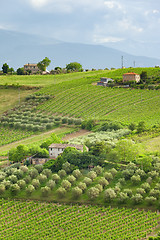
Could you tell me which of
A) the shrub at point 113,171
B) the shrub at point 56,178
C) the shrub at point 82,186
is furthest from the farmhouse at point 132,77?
the shrub at point 82,186

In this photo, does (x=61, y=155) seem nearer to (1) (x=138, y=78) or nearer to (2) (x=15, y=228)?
(2) (x=15, y=228)

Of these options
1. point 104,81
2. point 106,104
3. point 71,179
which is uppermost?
point 104,81

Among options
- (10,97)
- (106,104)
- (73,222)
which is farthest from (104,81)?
(73,222)

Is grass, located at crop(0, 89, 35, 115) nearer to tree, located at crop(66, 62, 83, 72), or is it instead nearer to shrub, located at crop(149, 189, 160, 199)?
tree, located at crop(66, 62, 83, 72)

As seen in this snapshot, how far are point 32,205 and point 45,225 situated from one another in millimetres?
6258

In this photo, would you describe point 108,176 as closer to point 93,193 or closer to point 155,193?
point 93,193

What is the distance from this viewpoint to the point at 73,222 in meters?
50.6

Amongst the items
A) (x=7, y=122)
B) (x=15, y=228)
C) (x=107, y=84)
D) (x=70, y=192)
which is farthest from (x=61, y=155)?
(x=107, y=84)

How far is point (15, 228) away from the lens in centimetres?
5119

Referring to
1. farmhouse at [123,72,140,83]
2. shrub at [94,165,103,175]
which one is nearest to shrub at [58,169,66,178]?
shrub at [94,165,103,175]

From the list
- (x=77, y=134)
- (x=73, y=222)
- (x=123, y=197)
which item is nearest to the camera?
(x=73, y=222)

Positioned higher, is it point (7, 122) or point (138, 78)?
point (138, 78)

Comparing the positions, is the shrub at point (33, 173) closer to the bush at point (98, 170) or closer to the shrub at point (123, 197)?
the bush at point (98, 170)

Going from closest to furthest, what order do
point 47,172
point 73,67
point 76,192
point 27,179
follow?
point 76,192, point 27,179, point 47,172, point 73,67
